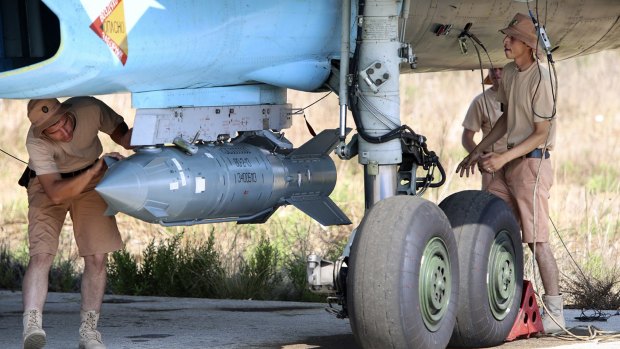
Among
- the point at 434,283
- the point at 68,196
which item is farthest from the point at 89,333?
the point at 434,283

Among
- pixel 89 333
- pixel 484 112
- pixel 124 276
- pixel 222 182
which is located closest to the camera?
pixel 89 333

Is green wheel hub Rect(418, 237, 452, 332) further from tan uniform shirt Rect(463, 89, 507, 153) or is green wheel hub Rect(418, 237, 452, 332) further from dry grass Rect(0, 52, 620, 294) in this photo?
dry grass Rect(0, 52, 620, 294)


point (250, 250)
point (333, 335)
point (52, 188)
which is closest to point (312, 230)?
point (250, 250)

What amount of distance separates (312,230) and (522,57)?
16.8ft

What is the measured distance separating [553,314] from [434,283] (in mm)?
1486

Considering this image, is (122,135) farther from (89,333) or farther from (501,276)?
(501,276)

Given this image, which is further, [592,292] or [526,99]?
[592,292]

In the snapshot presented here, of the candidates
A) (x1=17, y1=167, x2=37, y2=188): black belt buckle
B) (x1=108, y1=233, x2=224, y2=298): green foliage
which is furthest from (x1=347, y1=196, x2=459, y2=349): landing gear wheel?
(x1=108, y1=233, x2=224, y2=298): green foliage

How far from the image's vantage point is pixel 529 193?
355 inches

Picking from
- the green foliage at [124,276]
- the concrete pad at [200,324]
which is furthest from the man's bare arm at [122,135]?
the green foliage at [124,276]

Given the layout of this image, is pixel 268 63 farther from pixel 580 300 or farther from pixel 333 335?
pixel 580 300

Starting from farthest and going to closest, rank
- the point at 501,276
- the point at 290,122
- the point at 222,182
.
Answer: the point at 290,122 < the point at 501,276 < the point at 222,182

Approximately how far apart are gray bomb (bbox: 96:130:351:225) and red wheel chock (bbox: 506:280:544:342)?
134 cm

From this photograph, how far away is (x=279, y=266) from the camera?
39.6ft
